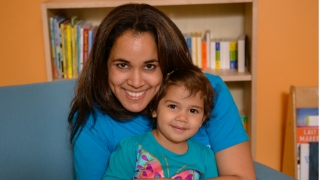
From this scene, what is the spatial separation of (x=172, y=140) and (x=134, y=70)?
0.23 metres

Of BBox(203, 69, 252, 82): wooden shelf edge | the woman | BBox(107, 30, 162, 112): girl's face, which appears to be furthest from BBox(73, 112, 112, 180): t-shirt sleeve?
BBox(203, 69, 252, 82): wooden shelf edge

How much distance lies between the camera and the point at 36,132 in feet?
4.88

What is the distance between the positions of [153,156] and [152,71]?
0.79 ft

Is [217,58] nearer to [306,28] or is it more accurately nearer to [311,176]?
[306,28]

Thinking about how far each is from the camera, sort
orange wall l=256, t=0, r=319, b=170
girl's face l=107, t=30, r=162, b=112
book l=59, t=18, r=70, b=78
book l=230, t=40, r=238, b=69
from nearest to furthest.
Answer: girl's face l=107, t=30, r=162, b=112 → book l=59, t=18, r=70, b=78 → book l=230, t=40, r=238, b=69 → orange wall l=256, t=0, r=319, b=170

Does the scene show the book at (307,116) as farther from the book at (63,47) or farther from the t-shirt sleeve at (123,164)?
the t-shirt sleeve at (123,164)

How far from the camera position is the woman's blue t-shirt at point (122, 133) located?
1445mm

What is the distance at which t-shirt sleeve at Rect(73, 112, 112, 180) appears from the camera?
1.44 metres

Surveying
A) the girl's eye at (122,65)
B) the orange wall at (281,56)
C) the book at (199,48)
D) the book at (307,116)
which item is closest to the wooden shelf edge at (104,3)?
the book at (199,48)

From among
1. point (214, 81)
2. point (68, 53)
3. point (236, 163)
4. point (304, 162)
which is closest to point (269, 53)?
point (304, 162)

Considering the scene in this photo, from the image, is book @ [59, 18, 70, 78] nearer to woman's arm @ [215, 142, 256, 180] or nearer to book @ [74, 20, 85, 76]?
book @ [74, 20, 85, 76]

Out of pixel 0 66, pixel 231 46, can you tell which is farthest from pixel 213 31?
pixel 0 66

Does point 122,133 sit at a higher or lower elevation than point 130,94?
lower

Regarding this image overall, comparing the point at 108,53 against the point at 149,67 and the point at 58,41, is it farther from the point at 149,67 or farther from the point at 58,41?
the point at 58,41
